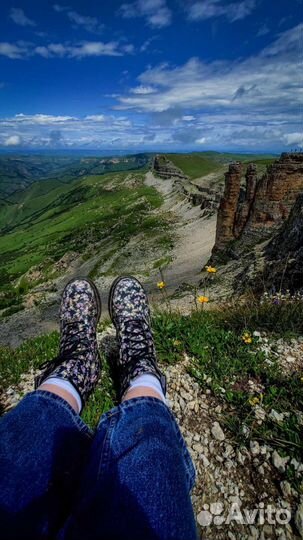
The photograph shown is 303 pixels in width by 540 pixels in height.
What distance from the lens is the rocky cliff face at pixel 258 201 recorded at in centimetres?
1775

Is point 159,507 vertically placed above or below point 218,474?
above

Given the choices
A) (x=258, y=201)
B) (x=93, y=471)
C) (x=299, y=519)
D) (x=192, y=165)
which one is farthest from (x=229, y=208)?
(x=192, y=165)

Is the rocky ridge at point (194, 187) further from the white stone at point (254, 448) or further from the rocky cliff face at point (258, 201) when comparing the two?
the white stone at point (254, 448)

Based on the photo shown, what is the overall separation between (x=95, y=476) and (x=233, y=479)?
115 centimetres

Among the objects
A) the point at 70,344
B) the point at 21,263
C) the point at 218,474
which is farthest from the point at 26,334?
the point at 21,263

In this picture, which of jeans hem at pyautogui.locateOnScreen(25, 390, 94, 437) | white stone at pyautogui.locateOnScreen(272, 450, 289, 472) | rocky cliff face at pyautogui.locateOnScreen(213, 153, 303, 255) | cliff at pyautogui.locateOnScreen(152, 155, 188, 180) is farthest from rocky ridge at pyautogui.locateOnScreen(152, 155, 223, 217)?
jeans hem at pyautogui.locateOnScreen(25, 390, 94, 437)

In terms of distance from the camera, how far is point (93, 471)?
1859mm

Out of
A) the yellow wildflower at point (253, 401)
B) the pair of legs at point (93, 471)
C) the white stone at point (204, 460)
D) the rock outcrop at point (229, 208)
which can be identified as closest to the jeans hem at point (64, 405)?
the pair of legs at point (93, 471)

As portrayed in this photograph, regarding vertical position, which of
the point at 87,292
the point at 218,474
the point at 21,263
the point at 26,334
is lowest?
the point at 21,263

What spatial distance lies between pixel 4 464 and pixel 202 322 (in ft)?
9.34

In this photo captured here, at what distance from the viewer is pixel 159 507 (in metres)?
1.67

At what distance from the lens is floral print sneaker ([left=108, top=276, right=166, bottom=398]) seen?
3180mm

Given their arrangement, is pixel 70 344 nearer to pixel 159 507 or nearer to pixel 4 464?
pixel 4 464

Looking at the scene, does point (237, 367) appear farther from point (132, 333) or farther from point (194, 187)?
point (194, 187)
